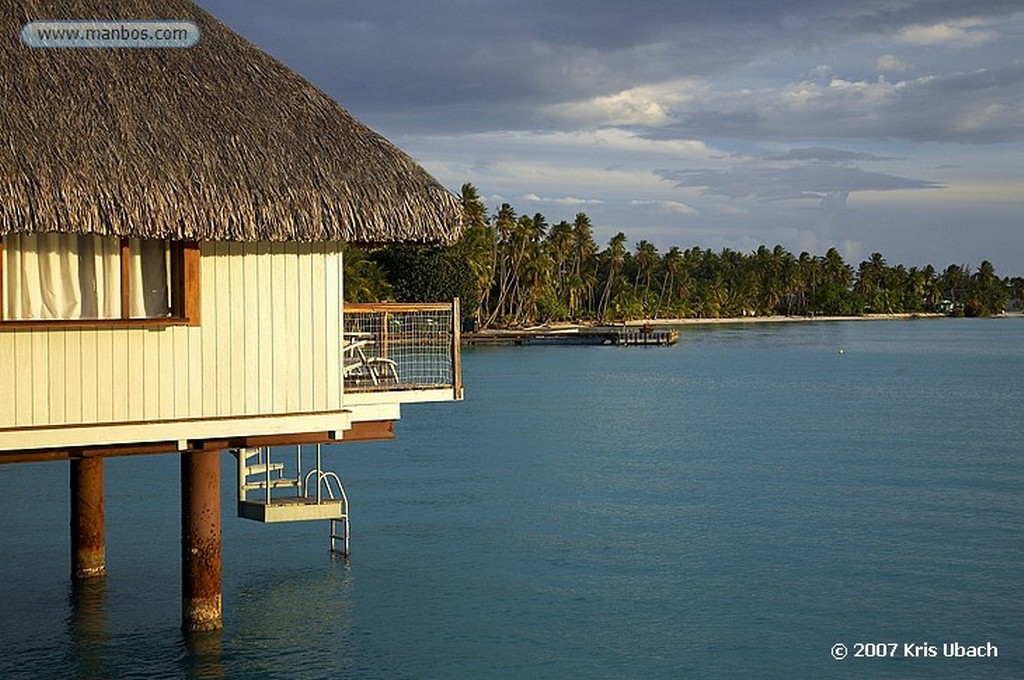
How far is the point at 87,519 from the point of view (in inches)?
723

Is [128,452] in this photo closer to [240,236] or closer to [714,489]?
[240,236]

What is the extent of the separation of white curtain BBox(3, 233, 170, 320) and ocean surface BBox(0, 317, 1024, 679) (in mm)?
4819

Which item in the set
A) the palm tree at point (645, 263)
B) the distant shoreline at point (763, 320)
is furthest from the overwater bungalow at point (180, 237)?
the palm tree at point (645, 263)

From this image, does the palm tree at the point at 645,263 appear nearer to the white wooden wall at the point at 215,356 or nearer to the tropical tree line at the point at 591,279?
the tropical tree line at the point at 591,279

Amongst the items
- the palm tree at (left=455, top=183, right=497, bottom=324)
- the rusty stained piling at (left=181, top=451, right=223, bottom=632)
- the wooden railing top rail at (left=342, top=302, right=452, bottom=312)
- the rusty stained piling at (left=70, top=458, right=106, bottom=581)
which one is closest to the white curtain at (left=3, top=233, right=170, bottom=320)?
the wooden railing top rail at (left=342, top=302, right=452, bottom=312)

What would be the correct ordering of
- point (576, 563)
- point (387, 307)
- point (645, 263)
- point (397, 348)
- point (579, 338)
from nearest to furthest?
point (387, 307), point (397, 348), point (576, 563), point (579, 338), point (645, 263)

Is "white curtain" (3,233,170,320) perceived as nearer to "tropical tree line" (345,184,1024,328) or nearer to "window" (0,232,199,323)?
"window" (0,232,199,323)

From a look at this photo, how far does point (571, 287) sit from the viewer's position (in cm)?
12619

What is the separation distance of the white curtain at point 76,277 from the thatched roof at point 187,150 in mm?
518

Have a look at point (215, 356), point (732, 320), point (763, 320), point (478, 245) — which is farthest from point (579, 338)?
point (215, 356)

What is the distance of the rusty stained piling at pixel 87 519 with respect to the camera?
1809cm

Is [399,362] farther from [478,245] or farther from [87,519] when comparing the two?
[478,245]

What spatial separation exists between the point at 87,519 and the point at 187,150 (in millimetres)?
7653

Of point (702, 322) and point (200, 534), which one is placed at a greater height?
point (702, 322)
